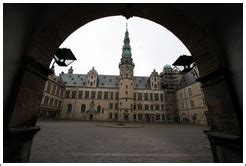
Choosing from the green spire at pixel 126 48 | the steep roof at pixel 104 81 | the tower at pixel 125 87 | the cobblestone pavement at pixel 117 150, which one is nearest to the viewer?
the cobblestone pavement at pixel 117 150

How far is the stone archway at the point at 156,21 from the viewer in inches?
114

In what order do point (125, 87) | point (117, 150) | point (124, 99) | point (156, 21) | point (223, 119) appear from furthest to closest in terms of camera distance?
point (125, 87), point (124, 99), point (117, 150), point (156, 21), point (223, 119)

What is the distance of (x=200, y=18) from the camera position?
137 inches

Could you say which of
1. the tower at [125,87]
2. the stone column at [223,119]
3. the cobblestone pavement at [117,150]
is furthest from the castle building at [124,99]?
the stone column at [223,119]

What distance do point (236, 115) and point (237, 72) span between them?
34.6 inches

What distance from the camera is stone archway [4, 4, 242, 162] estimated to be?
289 cm

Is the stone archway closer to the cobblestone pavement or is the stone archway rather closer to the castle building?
the cobblestone pavement

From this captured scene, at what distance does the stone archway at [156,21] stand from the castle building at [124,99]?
38437mm

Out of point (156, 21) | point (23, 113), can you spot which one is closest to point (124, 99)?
point (156, 21)

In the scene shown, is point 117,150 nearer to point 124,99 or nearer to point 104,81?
point 124,99

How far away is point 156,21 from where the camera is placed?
4.30 m

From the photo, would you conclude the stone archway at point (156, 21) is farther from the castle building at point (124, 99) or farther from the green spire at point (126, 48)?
the green spire at point (126, 48)

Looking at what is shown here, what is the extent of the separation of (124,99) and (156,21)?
127ft

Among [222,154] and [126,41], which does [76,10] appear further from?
[126,41]
